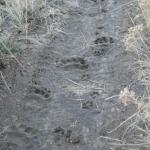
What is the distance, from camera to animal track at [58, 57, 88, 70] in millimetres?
3308

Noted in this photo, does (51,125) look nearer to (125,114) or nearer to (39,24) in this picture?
(125,114)

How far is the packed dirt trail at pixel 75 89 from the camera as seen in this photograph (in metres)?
2.68

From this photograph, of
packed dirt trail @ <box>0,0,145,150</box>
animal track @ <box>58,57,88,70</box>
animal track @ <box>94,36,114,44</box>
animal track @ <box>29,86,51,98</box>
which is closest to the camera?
packed dirt trail @ <box>0,0,145,150</box>

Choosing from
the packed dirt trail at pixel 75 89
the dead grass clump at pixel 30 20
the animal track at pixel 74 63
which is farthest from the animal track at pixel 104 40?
the dead grass clump at pixel 30 20

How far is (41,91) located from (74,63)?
1.34 feet

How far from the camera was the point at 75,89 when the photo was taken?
3072 millimetres

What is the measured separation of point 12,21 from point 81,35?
0.66 m

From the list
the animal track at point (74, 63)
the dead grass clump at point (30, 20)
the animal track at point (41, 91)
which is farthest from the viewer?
the dead grass clump at point (30, 20)

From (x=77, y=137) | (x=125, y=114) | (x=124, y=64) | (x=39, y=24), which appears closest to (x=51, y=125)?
(x=77, y=137)

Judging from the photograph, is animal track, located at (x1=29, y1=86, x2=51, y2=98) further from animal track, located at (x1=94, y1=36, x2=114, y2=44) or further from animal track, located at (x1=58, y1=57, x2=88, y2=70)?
animal track, located at (x1=94, y1=36, x2=114, y2=44)

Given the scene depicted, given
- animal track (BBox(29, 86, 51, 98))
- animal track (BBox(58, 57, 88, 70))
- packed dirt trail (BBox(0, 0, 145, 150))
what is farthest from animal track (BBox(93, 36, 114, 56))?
animal track (BBox(29, 86, 51, 98))

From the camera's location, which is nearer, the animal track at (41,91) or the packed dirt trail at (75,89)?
the packed dirt trail at (75,89)

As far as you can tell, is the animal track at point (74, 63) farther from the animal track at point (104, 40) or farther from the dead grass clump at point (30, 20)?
the dead grass clump at point (30, 20)

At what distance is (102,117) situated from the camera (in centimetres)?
278
